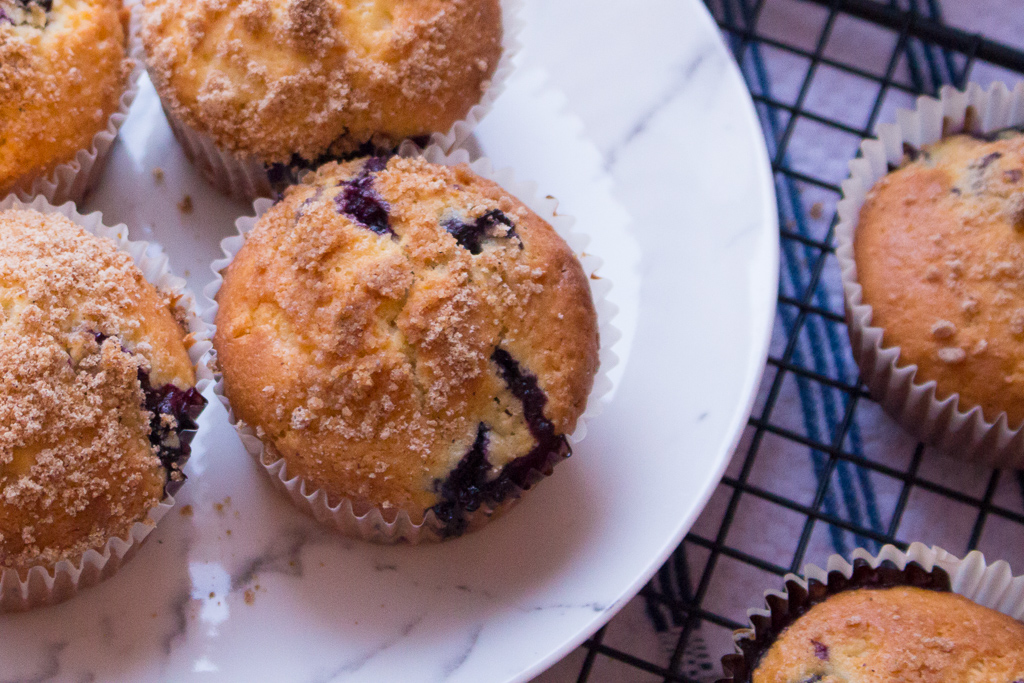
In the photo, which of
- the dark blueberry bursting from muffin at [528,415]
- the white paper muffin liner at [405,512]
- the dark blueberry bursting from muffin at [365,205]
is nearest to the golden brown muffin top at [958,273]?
the white paper muffin liner at [405,512]

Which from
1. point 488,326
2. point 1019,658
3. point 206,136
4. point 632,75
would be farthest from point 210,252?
point 1019,658

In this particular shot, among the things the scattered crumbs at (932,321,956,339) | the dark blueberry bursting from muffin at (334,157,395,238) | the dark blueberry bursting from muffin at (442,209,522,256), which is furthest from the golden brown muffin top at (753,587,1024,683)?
the dark blueberry bursting from muffin at (334,157,395,238)

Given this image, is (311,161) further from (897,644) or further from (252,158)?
(897,644)

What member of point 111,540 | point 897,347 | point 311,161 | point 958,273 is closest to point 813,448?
point 897,347

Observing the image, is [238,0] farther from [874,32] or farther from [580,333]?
[874,32]

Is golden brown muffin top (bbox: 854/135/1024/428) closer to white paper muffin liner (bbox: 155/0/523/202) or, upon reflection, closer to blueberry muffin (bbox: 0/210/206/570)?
white paper muffin liner (bbox: 155/0/523/202)

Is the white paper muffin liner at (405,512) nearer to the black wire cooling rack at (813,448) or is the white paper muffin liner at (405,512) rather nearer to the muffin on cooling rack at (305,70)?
the muffin on cooling rack at (305,70)
